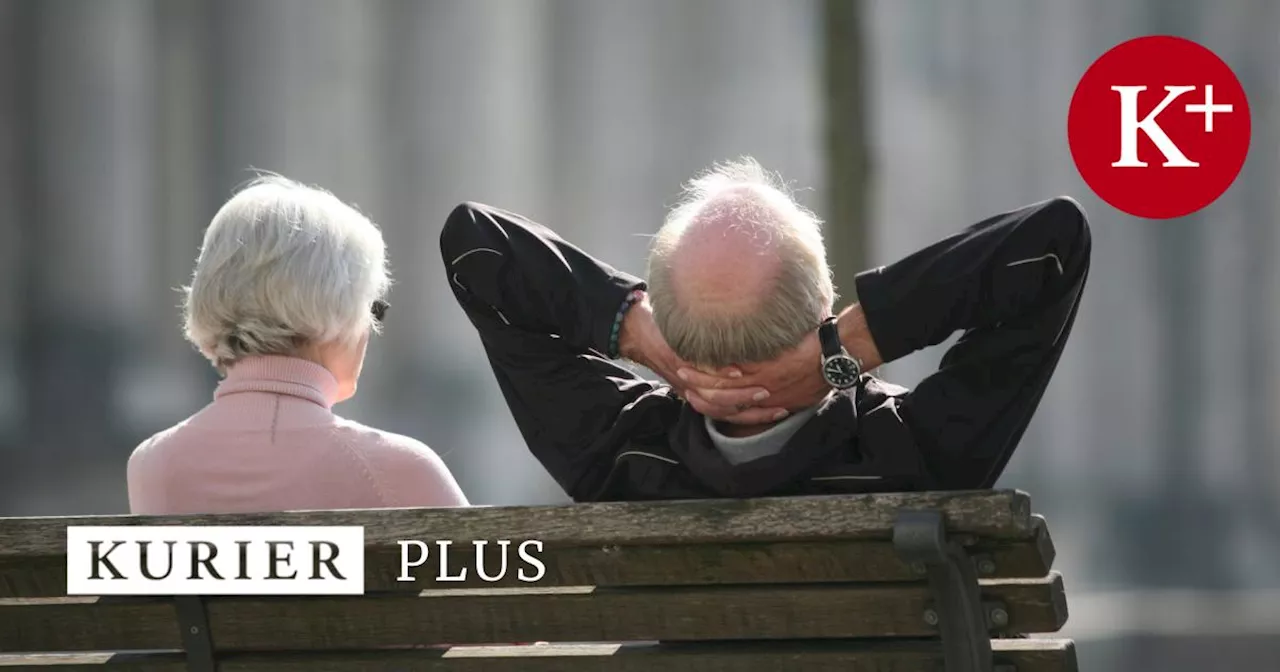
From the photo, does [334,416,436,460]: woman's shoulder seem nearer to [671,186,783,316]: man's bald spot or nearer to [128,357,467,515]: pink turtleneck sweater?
[128,357,467,515]: pink turtleneck sweater

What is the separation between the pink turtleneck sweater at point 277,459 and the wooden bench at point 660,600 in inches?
16.2

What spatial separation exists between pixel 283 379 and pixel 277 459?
14cm

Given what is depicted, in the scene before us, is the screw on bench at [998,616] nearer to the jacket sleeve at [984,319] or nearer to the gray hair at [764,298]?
the jacket sleeve at [984,319]

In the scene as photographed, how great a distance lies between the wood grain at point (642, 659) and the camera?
2.15 meters

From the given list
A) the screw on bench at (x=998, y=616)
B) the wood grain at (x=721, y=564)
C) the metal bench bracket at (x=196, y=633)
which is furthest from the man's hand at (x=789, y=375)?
the metal bench bracket at (x=196, y=633)

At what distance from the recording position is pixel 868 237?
4555 millimetres

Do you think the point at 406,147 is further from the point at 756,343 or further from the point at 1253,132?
the point at 756,343

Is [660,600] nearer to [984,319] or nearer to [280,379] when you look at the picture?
[984,319]

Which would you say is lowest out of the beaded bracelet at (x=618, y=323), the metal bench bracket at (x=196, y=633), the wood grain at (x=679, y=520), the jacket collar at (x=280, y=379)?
the metal bench bracket at (x=196, y=633)

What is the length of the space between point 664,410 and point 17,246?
4.35 m

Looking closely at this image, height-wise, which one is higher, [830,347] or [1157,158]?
[1157,158]

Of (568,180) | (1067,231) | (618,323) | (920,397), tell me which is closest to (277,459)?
(618,323)

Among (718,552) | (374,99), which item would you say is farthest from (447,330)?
(718,552)

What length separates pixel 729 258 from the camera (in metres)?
2.34
